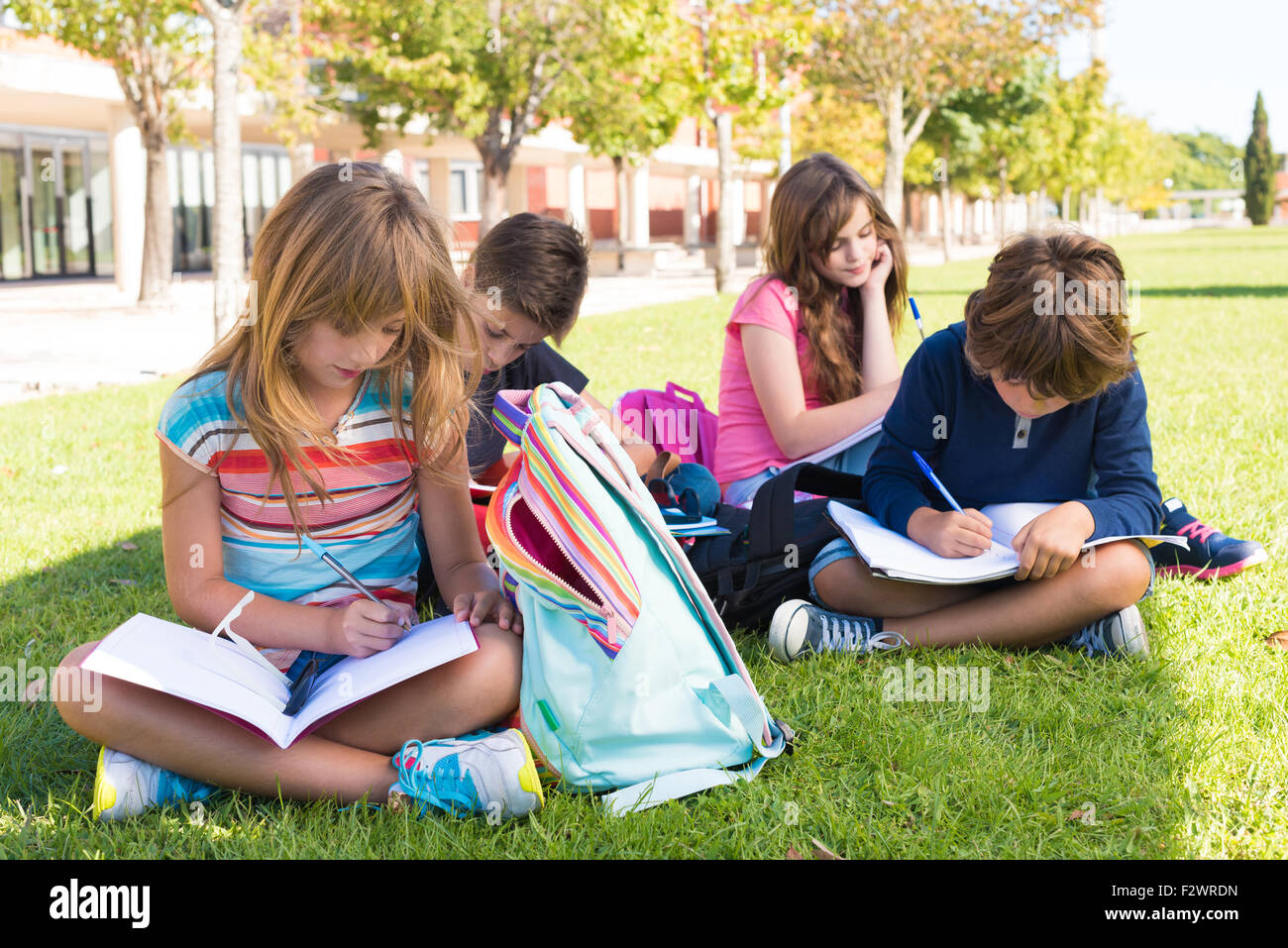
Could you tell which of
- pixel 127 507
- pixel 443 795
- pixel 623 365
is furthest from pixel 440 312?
pixel 623 365

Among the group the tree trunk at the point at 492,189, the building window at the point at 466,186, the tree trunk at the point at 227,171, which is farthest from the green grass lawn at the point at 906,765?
the building window at the point at 466,186

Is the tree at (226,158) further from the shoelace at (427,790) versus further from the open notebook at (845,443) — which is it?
the shoelace at (427,790)

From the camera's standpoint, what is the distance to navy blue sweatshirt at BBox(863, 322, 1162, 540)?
9.64 ft

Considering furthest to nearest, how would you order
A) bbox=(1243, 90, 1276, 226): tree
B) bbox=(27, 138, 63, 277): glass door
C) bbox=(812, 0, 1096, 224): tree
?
bbox=(1243, 90, 1276, 226): tree → bbox=(27, 138, 63, 277): glass door → bbox=(812, 0, 1096, 224): tree

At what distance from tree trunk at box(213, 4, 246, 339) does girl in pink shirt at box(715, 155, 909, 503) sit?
6.71m

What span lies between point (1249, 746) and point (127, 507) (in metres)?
4.12

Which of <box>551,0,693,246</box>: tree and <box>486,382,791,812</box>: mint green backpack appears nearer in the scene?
<box>486,382,791,812</box>: mint green backpack

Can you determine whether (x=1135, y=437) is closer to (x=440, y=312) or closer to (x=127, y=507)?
(x=440, y=312)

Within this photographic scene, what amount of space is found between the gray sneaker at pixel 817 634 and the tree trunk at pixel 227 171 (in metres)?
7.33

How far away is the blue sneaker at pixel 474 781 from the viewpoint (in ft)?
6.98

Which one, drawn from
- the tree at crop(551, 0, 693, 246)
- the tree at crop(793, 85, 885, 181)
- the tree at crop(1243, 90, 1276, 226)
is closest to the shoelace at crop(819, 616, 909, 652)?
the tree at crop(551, 0, 693, 246)

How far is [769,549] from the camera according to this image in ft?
9.88

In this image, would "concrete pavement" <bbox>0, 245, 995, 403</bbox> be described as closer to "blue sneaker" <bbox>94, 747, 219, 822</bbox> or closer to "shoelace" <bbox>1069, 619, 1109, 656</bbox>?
"blue sneaker" <bbox>94, 747, 219, 822</bbox>

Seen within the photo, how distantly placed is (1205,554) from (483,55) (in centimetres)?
1515
